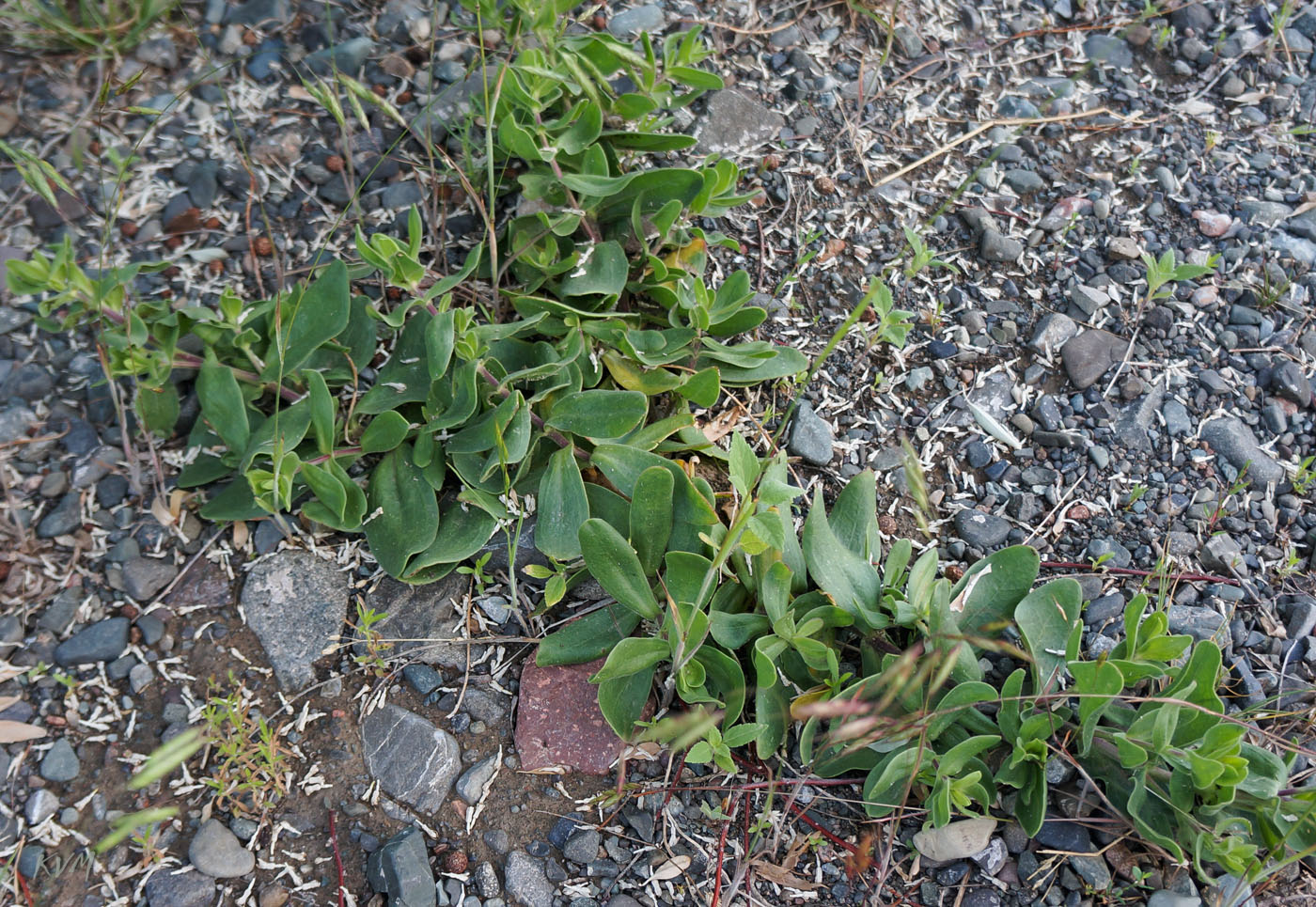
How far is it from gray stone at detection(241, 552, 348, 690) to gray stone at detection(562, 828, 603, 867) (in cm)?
79

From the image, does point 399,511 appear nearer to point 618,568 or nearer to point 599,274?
point 618,568

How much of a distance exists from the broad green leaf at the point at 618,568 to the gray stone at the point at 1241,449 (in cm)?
169

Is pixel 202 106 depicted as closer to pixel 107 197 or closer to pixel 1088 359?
pixel 107 197

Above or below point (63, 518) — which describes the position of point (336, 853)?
below

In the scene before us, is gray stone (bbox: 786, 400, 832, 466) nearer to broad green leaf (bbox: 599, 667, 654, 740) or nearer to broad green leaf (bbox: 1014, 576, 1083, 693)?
broad green leaf (bbox: 1014, 576, 1083, 693)

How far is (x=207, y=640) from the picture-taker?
256cm

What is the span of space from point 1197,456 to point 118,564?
3018 mm

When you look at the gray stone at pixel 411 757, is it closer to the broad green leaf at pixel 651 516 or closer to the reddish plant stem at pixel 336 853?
the reddish plant stem at pixel 336 853

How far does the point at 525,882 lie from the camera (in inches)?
86.8

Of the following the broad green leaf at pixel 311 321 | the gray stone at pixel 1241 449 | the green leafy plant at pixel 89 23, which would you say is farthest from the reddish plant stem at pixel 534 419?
the green leafy plant at pixel 89 23

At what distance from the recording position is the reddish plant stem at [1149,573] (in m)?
2.54

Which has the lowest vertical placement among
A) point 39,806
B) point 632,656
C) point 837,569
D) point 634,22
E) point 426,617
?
point 39,806

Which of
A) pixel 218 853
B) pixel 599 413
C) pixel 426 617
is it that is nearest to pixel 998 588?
pixel 599 413

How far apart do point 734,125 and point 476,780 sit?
89.1 inches
